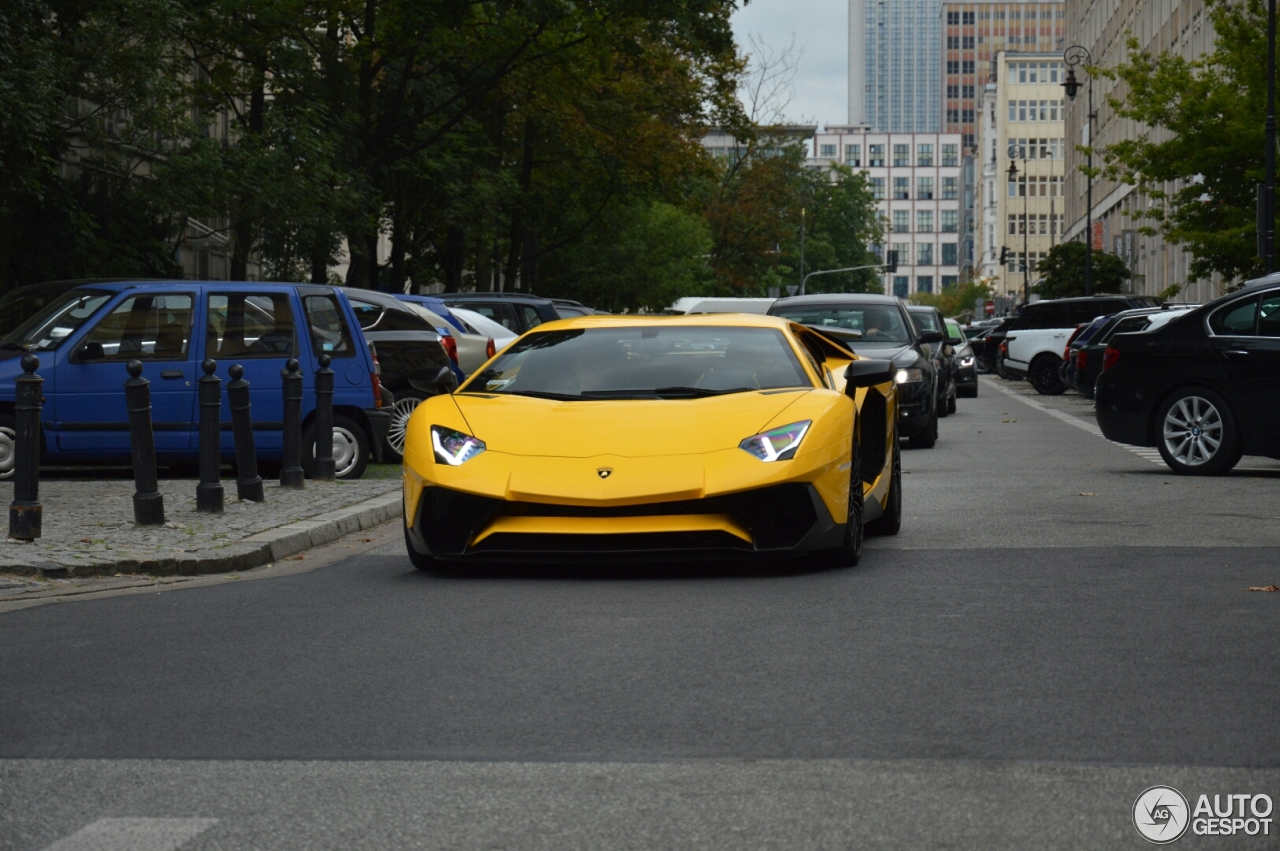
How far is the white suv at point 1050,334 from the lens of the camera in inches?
1521

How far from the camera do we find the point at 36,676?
6.57m

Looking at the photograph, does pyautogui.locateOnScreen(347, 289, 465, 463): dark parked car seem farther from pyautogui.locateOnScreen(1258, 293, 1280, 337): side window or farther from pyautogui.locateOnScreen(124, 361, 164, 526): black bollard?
pyautogui.locateOnScreen(1258, 293, 1280, 337): side window

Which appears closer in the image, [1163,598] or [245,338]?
[1163,598]

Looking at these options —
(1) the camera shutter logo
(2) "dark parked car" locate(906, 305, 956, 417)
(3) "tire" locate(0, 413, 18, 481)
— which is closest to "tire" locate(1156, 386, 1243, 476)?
(3) "tire" locate(0, 413, 18, 481)

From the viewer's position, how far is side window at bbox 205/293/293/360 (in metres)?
15.3

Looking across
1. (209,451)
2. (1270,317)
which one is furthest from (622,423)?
(1270,317)

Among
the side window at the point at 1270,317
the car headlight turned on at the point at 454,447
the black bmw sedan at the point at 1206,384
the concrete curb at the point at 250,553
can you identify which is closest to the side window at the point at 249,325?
the concrete curb at the point at 250,553

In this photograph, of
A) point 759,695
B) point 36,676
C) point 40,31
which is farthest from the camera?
point 40,31

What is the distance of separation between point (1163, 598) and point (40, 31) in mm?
17859

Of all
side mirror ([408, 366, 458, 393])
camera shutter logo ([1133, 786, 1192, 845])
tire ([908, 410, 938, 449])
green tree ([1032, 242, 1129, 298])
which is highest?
green tree ([1032, 242, 1129, 298])

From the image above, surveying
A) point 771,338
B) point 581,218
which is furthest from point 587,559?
point 581,218

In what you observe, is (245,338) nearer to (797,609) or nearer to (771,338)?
(771,338)

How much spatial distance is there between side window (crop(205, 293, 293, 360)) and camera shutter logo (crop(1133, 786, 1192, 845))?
38.2 feet

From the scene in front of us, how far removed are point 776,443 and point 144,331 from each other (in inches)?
309
